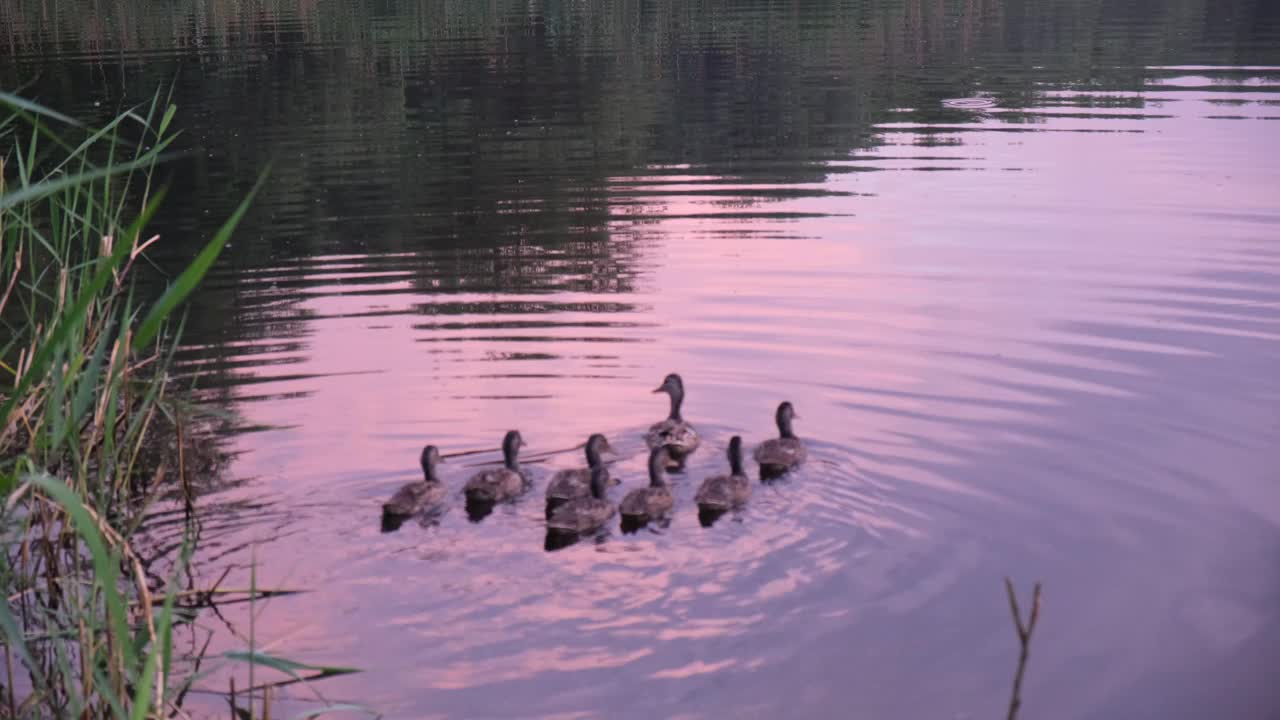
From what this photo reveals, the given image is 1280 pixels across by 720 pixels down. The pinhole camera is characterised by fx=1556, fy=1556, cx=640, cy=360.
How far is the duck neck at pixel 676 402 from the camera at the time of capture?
10.9 m

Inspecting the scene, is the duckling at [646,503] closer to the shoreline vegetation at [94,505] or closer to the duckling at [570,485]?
the duckling at [570,485]

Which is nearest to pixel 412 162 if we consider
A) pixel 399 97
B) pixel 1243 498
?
pixel 399 97

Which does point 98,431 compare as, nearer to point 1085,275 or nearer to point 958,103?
point 1085,275

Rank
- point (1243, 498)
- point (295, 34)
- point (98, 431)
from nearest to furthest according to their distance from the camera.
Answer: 1. point (98, 431)
2. point (1243, 498)
3. point (295, 34)

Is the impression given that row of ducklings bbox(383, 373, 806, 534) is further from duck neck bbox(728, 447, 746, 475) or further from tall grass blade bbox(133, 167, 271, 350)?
tall grass blade bbox(133, 167, 271, 350)

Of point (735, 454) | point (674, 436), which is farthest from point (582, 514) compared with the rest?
point (674, 436)

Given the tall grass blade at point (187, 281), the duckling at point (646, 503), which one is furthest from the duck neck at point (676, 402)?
the tall grass blade at point (187, 281)

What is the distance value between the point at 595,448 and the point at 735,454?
0.95 metres

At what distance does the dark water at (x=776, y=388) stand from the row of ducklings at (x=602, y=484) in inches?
7.4

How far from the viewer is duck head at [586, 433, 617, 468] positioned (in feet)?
33.9

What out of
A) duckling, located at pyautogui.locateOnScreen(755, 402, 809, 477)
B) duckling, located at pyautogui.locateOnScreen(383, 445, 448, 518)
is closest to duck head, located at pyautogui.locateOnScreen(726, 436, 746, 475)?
duckling, located at pyautogui.locateOnScreen(755, 402, 809, 477)

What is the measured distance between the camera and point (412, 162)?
24172 mm

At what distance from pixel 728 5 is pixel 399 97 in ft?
88.5

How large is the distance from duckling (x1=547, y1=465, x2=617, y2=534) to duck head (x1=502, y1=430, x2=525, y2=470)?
74 cm
